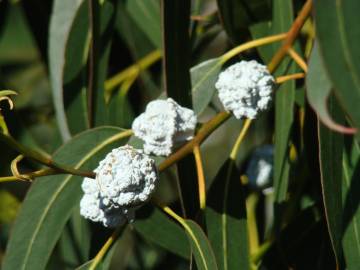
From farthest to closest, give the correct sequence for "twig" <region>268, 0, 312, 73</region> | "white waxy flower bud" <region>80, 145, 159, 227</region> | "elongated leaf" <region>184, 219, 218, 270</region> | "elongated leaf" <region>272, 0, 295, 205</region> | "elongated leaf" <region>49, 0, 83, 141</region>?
"elongated leaf" <region>49, 0, 83, 141</region>
"elongated leaf" <region>272, 0, 295, 205</region>
"twig" <region>268, 0, 312, 73</region>
"elongated leaf" <region>184, 219, 218, 270</region>
"white waxy flower bud" <region>80, 145, 159, 227</region>

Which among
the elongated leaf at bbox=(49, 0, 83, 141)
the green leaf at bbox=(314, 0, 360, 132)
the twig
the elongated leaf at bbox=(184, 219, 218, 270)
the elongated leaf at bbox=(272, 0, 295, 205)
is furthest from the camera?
the elongated leaf at bbox=(49, 0, 83, 141)

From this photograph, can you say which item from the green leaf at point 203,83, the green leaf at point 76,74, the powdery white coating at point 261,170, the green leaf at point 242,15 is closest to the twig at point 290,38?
the green leaf at point 203,83

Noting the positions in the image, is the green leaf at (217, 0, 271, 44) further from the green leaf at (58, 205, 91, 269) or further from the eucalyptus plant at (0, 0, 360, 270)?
the green leaf at (58, 205, 91, 269)

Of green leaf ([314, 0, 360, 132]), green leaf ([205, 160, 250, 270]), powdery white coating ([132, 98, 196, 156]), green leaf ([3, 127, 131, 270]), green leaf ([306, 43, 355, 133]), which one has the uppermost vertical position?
green leaf ([314, 0, 360, 132])

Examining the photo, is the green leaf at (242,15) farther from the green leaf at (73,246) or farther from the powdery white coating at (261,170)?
the green leaf at (73,246)

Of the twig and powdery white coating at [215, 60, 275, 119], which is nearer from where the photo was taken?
powdery white coating at [215, 60, 275, 119]

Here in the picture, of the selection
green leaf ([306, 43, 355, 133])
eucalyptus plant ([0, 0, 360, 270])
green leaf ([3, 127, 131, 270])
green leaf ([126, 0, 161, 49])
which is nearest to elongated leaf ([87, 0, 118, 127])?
eucalyptus plant ([0, 0, 360, 270])

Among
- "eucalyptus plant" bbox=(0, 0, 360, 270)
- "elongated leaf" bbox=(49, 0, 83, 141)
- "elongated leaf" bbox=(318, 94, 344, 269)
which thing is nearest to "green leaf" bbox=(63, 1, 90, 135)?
"eucalyptus plant" bbox=(0, 0, 360, 270)

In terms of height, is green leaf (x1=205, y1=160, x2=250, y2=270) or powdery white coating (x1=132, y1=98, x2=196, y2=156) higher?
powdery white coating (x1=132, y1=98, x2=196, y2=156)
